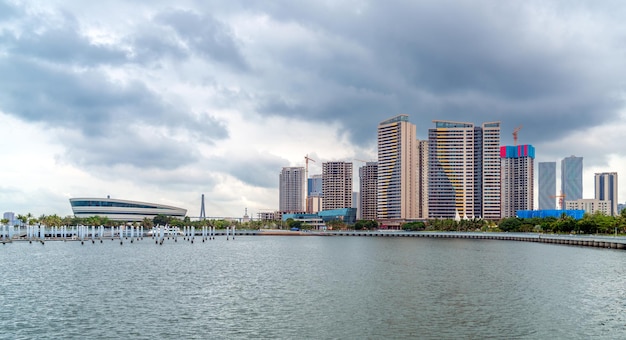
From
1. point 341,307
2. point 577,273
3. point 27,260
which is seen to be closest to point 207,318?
point 341,307

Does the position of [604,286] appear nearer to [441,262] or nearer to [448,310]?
[448,310]

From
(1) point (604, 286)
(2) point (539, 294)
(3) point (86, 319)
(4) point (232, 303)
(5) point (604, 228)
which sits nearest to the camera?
(3) point (86, 319)

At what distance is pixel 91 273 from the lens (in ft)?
268

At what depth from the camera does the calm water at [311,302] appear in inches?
1704

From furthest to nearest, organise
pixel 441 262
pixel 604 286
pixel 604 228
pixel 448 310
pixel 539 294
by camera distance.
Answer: pixel 604 228
pixel 441 262
pixel 604 286
pixel 539 294
pixel 448 310

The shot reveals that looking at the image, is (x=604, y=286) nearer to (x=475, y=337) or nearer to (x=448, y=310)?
(x=448, y=310)

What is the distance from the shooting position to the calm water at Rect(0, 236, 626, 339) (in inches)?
1704

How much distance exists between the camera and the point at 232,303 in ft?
182

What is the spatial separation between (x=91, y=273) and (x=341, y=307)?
46201mm

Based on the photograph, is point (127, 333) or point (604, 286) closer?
point (127, 333)

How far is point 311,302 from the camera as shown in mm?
56156

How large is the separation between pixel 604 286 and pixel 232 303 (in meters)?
46.5

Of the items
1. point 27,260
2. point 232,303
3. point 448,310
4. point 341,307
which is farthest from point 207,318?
point 27,260

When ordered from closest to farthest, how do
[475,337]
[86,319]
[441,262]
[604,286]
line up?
[475,337] → [86,319] → [604,286] → [441,262]
